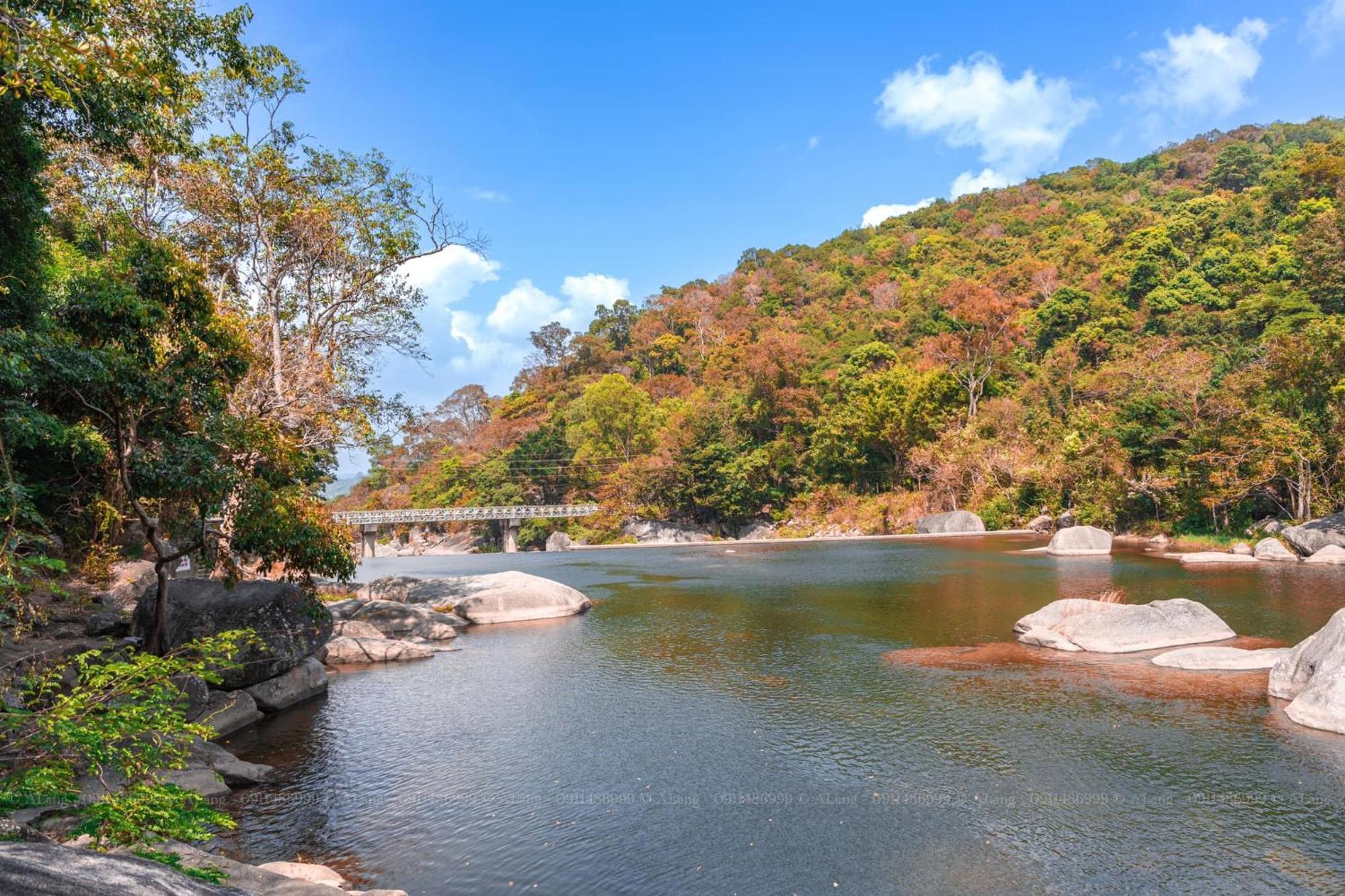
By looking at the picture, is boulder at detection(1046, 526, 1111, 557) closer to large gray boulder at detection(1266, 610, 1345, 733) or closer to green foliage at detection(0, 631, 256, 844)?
large gray boulder at detection(1266, 610, 1345, 733)

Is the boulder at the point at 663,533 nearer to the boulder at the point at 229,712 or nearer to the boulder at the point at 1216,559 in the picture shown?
the boulder at the point at 1216,559

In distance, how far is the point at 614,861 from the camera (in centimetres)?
Answer: 779

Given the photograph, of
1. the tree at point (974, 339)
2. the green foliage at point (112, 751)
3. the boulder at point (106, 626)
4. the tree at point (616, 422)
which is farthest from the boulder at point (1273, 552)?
the tree at point (616, 422)

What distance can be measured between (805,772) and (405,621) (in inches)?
571

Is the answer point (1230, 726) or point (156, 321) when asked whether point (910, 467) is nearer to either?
point (1230, 726)

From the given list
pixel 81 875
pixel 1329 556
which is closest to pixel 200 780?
pixel 81 875

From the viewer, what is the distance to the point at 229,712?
1234 centimetres

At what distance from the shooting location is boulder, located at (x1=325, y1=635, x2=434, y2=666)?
1803 cm

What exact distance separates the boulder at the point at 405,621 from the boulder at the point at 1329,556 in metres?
31.6

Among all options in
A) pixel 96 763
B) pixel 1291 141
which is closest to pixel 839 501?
pixel 96 763

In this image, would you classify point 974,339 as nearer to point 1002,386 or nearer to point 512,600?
point 1002,386

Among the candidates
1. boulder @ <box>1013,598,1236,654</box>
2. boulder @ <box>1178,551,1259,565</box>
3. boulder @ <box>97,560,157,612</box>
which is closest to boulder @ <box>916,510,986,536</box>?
boulder @ <box>1178,551,1259,565</box>

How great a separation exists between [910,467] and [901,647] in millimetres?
44013

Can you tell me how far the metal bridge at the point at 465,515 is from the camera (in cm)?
6206
